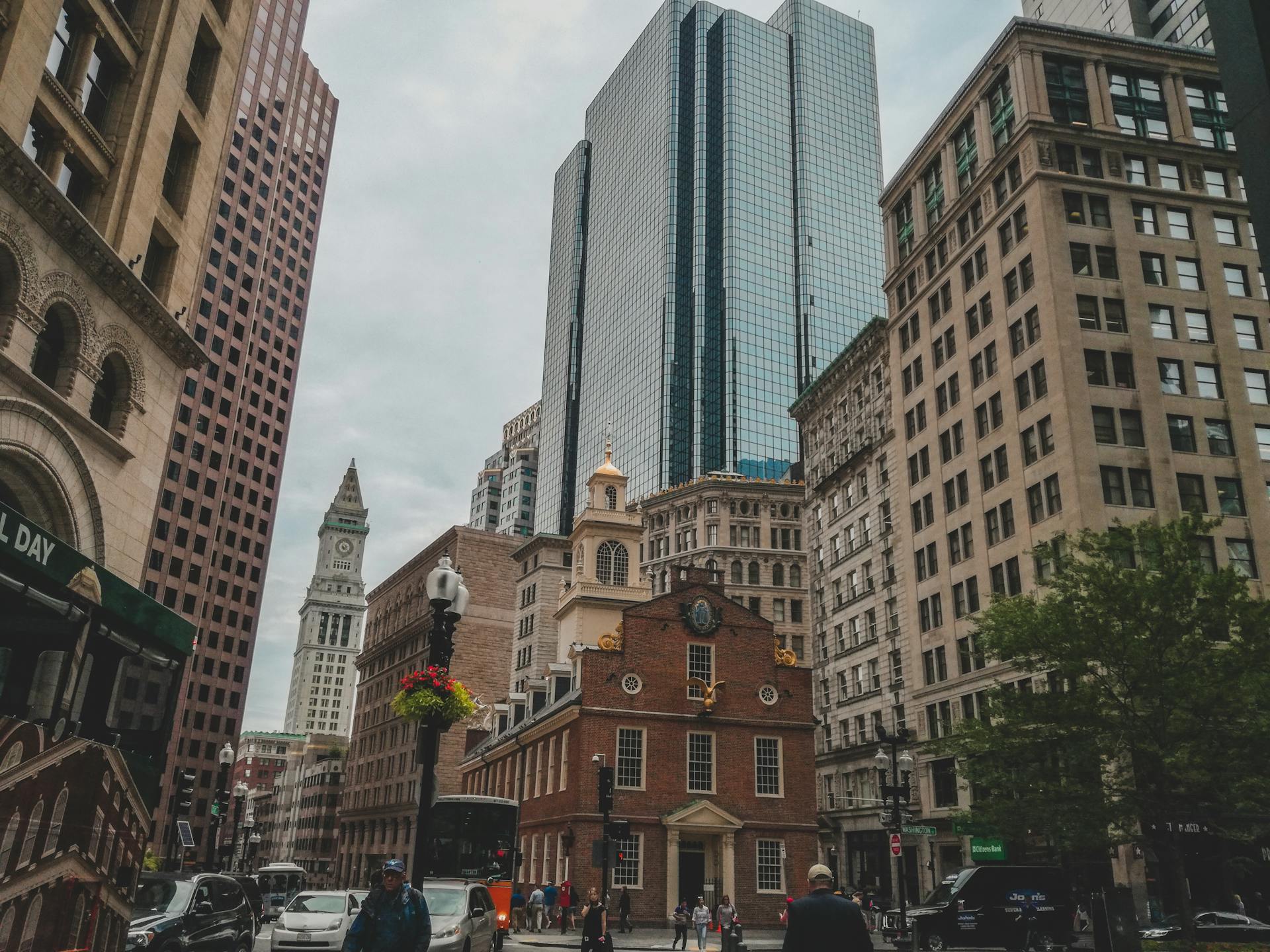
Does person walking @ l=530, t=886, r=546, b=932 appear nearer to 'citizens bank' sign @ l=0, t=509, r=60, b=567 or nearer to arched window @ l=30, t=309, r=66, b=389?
arched window @ l=30, t=309, r=66, b=389

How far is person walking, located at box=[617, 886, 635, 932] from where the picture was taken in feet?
128

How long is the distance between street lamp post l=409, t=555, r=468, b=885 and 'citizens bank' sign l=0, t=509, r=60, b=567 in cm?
515

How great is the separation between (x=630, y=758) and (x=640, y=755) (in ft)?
1.69

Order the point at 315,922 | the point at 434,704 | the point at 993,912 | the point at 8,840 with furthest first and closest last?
the point at 993,912, the point at 315,922, the point at 434,704, the point at 8,840

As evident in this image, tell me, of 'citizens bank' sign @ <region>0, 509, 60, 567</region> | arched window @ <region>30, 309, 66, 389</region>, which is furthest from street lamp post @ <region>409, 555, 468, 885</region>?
arched window @ <region>30, 309, 66, 389</region>

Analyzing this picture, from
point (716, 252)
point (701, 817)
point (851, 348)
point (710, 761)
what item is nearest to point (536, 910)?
point (701, 817)

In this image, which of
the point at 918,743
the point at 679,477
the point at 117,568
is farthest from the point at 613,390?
the point at 117,568

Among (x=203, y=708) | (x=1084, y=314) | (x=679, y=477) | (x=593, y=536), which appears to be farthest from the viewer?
(x=679, y=477)

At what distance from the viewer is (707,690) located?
48.1 m

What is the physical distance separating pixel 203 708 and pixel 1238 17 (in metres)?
118

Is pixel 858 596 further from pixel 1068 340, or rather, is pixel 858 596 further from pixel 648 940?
Answer: pixel 648 940

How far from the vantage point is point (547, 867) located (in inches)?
1901

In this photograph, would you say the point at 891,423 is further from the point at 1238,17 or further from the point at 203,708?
the point at 203,708

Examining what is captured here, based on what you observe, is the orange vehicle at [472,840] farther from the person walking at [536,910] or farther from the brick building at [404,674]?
the brick building at [404,674]
